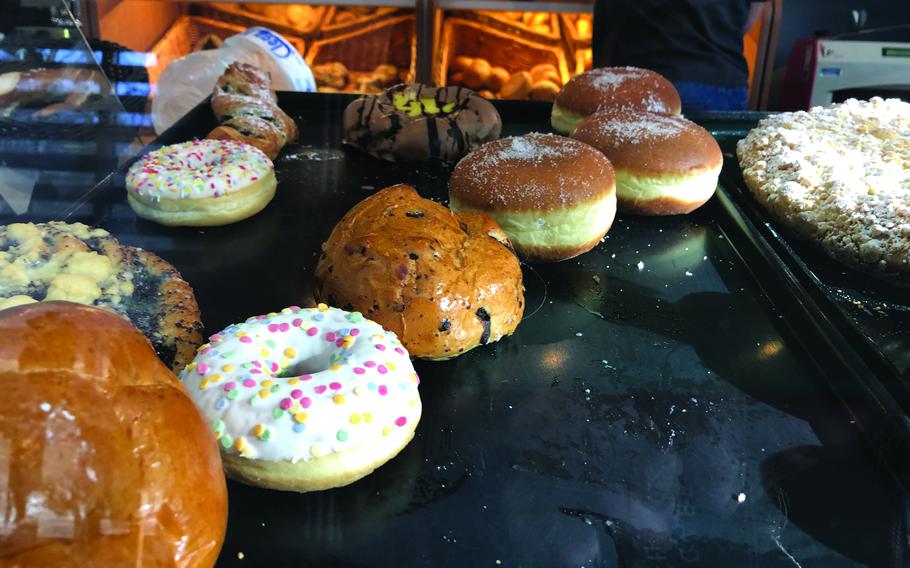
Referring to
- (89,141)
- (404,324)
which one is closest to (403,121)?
(89,141)

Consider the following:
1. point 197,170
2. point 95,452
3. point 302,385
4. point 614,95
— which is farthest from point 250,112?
point 95,452

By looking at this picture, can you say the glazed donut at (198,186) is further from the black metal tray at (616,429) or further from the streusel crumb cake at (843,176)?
the streusel crumb cake at (843,176)

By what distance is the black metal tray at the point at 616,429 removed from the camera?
Result: 146cm

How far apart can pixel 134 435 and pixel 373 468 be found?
62 centimetres

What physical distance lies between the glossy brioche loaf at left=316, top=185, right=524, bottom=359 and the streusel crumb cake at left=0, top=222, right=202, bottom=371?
1.35 feet

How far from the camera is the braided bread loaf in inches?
123

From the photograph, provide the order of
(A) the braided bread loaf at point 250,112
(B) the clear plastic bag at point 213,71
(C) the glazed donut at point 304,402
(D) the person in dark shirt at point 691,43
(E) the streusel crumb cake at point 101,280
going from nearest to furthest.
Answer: (C) the glazed donut at point 304,402 → (E) the streusel crumb cake at point 101,280 → (A) the braided bread loaf at point 250,112 → (D) the person in dark shirt at point 691,43 → (B) the clear plastic bag at point 213,71

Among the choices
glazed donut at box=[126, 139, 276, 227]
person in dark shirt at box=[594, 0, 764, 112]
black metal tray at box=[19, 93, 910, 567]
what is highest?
person in dark shirt at box=[594, 0, 764, 112]

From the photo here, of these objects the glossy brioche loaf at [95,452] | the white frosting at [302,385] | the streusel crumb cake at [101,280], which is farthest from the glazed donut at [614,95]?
the glossy brioche loaf at [95,452]

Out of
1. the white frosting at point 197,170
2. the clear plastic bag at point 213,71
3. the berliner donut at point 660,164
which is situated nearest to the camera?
the white frosting at point 197,170

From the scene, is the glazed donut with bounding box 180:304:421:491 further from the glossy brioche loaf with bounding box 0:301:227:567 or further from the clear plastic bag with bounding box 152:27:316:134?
the clear plastic bag with bounding box 152:27:316:134

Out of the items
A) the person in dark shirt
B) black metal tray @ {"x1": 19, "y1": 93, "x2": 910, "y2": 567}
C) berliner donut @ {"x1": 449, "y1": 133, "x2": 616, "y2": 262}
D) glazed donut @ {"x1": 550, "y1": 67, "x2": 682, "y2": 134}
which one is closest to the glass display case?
black metal tray @ {"x1": 19, "y1": 93, "x2": 910, "y2": 567}

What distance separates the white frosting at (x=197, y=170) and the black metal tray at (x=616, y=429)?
15cm

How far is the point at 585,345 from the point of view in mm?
2102
